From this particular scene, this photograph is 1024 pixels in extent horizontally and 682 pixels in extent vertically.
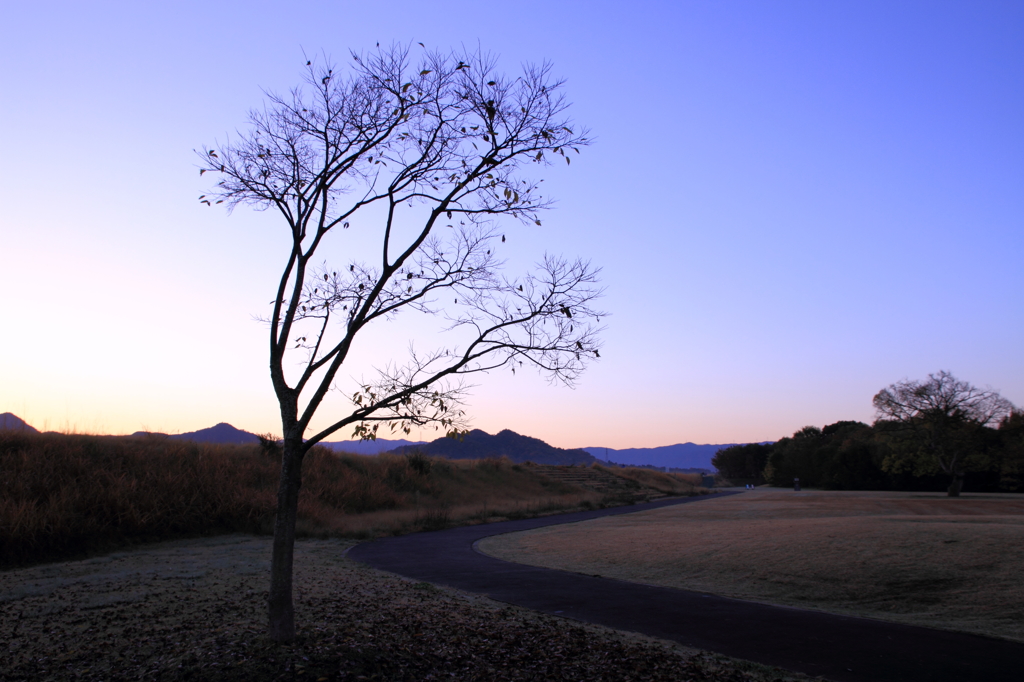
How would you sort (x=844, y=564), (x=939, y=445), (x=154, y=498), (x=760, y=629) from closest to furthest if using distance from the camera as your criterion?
(x=760, y=629)
(x=844, y=564)
(x=154, y=498)
(x=939, y=445)

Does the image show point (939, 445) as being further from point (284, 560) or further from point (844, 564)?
point (284, 560)

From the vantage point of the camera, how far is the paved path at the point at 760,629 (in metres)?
6.32

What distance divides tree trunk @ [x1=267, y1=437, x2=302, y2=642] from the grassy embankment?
1270 cm

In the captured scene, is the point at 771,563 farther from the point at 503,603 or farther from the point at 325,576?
the point at 325,576

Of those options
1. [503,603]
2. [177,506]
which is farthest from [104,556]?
[503,603]

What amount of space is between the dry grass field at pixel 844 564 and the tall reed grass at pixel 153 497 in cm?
854

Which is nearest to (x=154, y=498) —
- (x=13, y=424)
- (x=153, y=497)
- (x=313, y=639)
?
(x=153, y=497)

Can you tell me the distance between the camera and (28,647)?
6.46 meters

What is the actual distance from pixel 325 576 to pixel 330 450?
1140 inches

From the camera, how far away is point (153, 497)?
19203 millimetres

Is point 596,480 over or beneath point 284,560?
beneath

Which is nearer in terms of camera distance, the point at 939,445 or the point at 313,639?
the point at 313,639

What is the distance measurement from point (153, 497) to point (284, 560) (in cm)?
1586

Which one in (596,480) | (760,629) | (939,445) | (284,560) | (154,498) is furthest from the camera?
(596,480)
